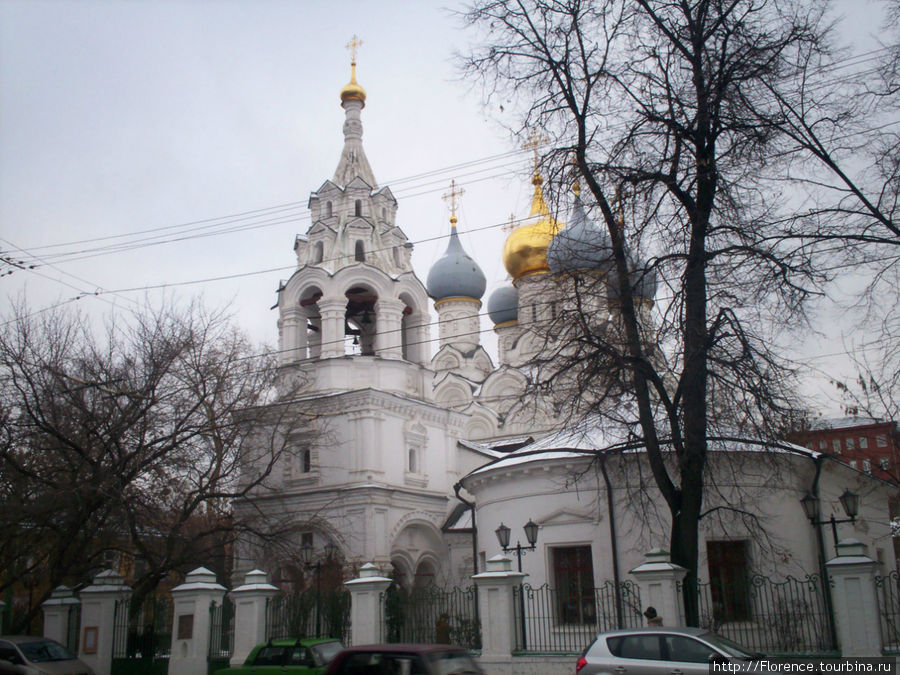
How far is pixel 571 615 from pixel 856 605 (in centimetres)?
648

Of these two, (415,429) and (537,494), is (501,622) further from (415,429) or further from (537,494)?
(415,429)

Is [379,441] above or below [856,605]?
above

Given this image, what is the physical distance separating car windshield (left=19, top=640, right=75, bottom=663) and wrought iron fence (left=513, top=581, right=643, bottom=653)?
760cm

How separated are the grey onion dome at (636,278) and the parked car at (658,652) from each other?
494 centimetres

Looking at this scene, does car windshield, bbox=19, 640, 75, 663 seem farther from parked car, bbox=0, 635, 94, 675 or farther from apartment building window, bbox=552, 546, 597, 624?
apartment building window, bbox=552, 546, 597, 624

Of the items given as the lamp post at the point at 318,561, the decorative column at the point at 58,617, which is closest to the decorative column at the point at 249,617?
the lamp post at the point at 318,561

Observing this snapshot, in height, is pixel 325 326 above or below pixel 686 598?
above

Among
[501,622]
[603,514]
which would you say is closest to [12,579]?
[501,622]

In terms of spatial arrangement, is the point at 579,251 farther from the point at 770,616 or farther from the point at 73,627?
the point at 73,627

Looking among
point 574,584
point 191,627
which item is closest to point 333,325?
point 191,627

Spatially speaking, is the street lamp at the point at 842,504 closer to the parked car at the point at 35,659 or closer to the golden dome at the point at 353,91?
the parked car at the point at 35,659

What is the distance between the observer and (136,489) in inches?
749

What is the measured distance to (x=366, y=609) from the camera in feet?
49.8

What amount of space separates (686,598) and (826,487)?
26.5 ft
